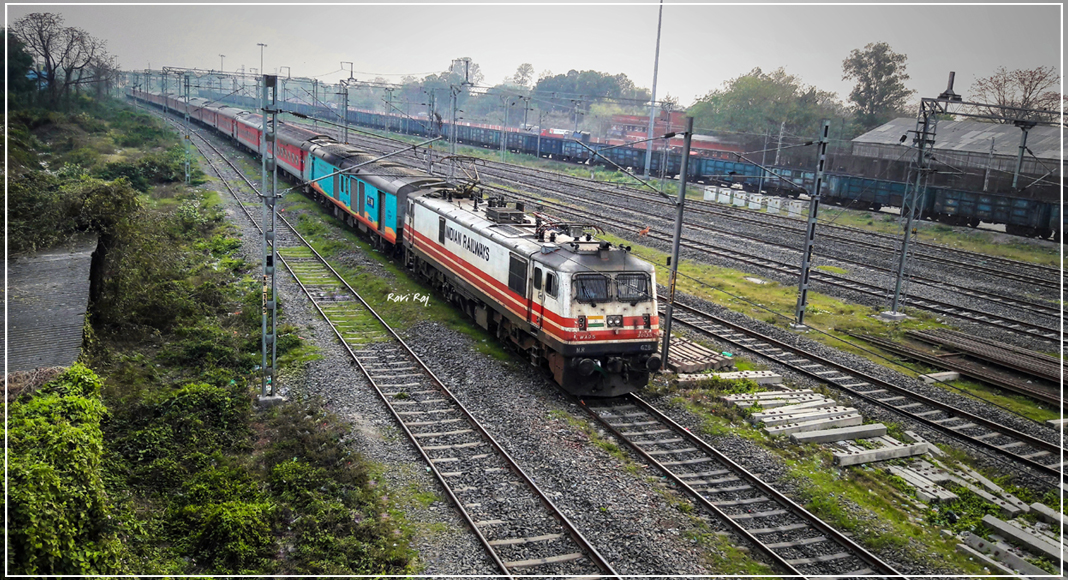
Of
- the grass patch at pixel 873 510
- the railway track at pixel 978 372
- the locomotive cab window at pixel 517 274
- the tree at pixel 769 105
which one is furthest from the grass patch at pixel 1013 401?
the tree at pixel 769 105

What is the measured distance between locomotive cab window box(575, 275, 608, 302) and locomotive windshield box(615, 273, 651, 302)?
1.11 feet

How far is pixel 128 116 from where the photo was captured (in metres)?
77.4

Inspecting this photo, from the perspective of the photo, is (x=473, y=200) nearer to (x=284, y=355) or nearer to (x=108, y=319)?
(x=284, y=355)

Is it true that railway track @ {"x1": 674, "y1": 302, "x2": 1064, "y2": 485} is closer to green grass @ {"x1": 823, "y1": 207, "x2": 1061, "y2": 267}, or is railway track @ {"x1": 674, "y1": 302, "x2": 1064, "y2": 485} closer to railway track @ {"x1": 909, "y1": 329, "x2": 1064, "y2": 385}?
railway track @ {"x1": 909, "y1": 329, "x2": 1064, "y2": 385}

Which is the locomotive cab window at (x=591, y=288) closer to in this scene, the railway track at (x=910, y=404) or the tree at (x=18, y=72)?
the railway track at (x=910, y=404)

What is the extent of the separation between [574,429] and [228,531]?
282 inches

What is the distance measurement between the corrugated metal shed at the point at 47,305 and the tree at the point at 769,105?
74306mm

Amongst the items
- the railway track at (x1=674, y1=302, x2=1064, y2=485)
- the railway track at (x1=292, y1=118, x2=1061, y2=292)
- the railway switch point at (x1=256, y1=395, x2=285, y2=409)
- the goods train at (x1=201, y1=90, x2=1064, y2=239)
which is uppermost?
the goods train at (x1=201, y1=90, x2=1064, y2=239)

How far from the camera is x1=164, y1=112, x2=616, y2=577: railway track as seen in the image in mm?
11219

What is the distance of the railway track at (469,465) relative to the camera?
1122 centimetres

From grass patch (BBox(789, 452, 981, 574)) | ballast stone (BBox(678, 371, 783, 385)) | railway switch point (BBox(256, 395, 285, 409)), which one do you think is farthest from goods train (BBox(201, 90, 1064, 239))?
railway switch point (BBox(256, 395, 285, 409))

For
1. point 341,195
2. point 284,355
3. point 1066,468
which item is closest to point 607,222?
point 341,195

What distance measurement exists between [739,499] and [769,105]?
78.0 m

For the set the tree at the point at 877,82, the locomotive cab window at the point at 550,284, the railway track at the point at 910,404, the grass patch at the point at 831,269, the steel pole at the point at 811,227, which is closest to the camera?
the railway track at the point at 910,404
